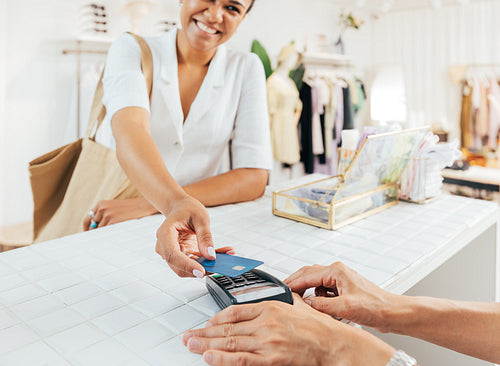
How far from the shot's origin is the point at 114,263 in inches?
32.8

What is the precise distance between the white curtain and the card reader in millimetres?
5154

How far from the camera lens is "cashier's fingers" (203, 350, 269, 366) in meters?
0.49

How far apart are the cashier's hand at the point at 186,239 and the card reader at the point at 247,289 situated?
1.5 inches

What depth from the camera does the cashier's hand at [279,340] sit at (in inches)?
19.7

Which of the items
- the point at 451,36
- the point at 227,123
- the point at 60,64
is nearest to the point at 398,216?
the point at 227,123

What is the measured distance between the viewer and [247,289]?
63 centimetres

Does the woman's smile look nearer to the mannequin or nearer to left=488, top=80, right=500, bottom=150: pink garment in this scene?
the mannequin

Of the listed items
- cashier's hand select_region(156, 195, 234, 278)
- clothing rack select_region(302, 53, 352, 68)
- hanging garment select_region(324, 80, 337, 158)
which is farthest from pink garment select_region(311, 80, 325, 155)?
cashier's hand select_region(156, 195, 234, 278)

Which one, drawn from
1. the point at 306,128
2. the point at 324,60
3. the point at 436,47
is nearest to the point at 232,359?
the point at 306,128

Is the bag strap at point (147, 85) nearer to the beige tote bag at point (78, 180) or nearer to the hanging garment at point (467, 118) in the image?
the beige tote bag at point (78, 180)

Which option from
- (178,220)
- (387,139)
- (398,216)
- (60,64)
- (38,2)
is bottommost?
(398,216)

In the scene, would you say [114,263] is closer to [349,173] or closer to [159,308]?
[159,308]

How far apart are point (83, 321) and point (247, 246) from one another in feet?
1.37

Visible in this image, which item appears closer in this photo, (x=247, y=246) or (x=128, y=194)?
(x=247, y=246)
